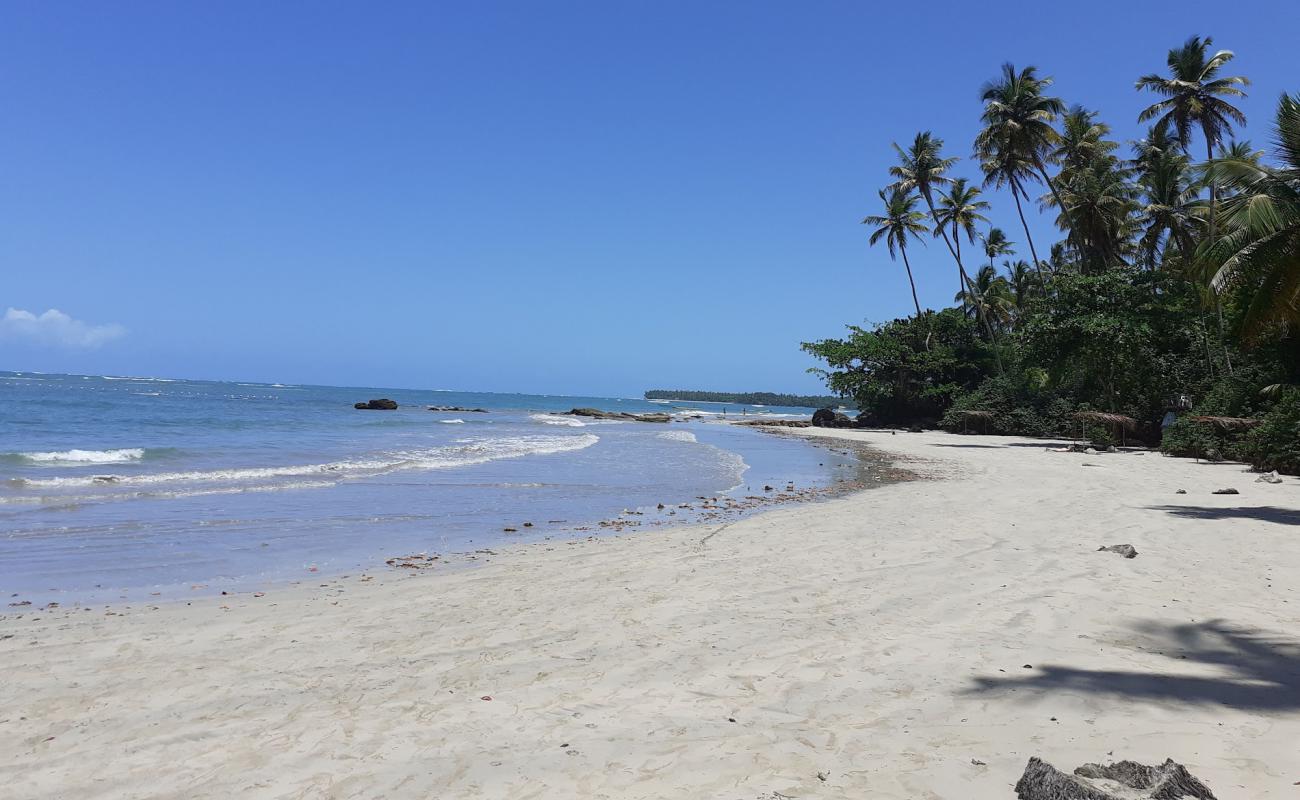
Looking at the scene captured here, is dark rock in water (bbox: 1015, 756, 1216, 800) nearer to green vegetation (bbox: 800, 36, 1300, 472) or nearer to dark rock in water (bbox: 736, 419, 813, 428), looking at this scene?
green vegetation (bbox: 800, 36, 1300, 472)

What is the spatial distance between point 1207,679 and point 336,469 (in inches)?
713

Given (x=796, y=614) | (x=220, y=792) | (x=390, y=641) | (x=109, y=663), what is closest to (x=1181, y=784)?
(x=796, y=614)

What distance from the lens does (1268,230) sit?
12.6 m

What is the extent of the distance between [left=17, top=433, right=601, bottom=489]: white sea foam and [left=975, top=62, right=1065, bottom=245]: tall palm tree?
2578 cm

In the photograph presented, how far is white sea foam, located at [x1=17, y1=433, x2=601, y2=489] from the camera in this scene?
15.2 metres

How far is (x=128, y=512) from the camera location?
11.9 m

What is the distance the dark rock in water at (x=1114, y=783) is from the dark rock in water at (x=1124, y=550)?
5890 mm

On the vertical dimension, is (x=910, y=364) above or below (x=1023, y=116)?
below

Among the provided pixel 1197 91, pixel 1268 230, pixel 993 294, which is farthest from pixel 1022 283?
pixel 1268 230

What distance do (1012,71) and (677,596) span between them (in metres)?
39.3

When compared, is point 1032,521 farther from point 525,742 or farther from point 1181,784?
point 525,742

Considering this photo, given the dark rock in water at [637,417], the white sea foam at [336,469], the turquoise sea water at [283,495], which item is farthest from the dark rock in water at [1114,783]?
the dark rock in water at [637,417]

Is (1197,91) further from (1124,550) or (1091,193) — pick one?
(1124,550)

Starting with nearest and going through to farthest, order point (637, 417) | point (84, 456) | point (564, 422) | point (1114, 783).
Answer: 1. point (1114, 783)
2. point (84, 456)
3. point (564, 422)
4. point (637, 417)
